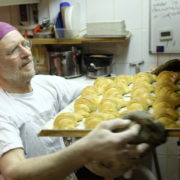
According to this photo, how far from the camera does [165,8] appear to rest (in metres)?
2.20

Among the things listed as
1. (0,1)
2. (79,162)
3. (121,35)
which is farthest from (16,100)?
(121,35)

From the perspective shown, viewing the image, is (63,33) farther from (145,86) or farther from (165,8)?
(145,86)

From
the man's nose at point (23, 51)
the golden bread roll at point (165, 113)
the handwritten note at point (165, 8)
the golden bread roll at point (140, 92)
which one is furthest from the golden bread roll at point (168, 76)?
the handwritten note at point (165, 8)

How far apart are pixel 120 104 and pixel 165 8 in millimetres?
1279

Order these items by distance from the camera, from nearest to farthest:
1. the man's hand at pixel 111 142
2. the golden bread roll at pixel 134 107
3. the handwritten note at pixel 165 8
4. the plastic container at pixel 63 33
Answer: the man's hand at pixel 111 142 → the golden bread roll at pixel 134 107 → the handwritten note at pixel 165 8 → the plastic container at pixel 63 33

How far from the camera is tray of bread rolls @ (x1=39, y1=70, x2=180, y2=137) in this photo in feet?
3.30

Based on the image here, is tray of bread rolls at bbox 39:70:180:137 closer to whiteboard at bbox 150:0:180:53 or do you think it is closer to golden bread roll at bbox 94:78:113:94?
golden bread roll at bbox 94:78:113:94

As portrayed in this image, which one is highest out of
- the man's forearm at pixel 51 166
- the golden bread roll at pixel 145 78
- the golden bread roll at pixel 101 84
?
the golden bread roll at pixel 145 78

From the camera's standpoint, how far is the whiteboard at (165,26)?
7.18ft

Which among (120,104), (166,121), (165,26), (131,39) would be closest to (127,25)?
(131,39)

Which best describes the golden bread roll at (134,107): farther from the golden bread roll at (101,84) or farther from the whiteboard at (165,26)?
the whiteboard at (165,26)

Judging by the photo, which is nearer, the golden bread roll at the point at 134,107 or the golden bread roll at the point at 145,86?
the golden bread roll at the point at 134,107

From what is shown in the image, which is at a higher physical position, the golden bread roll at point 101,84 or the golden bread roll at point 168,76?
the golden bread roll at point 168,76

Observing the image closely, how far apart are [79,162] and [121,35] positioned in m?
1.54
